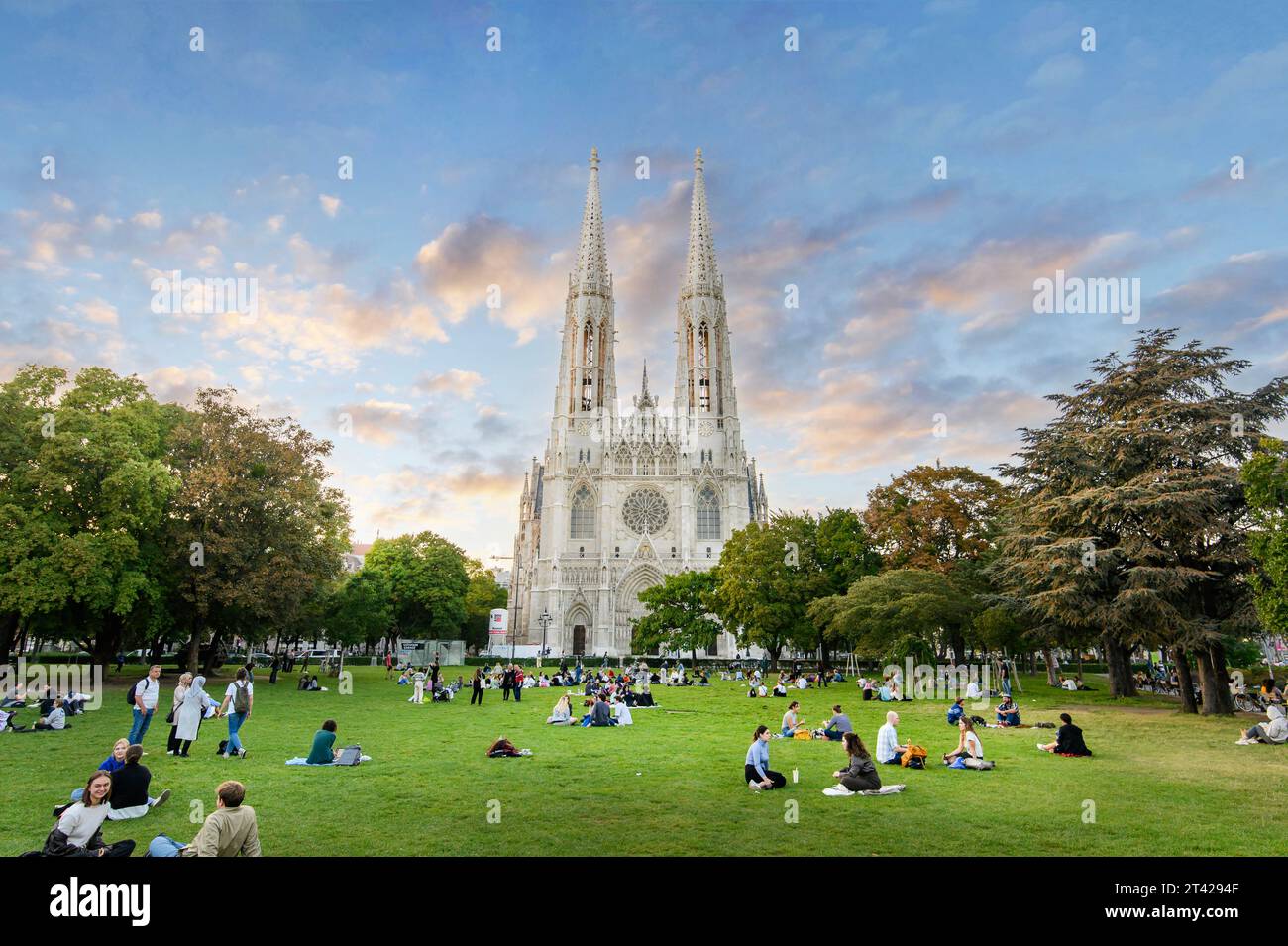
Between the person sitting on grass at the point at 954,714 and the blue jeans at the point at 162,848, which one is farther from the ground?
the blue jeans at the point at 162,848

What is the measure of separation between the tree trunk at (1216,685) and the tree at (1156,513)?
31 millimetres

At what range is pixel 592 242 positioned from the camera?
78062 millimetres

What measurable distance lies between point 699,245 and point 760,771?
74.2 metres

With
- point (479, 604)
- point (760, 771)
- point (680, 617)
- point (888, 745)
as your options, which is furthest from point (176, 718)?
point (479, 604)

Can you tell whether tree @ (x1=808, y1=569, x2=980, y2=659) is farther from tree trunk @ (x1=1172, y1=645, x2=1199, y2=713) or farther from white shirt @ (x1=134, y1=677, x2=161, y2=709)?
white shirt @ (x1=134, y1=677, x2=161, y2=709)

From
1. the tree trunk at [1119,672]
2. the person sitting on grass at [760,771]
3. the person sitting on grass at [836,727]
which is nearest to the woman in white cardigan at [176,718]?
the person sitting on grass at [760,771]

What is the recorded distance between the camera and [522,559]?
8675 centimetres

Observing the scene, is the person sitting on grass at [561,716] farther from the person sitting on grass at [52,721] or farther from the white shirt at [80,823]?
the white shirt at [80,823]

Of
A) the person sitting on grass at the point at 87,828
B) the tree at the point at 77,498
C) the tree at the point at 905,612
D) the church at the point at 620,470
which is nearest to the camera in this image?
the person sitting on grass at the point at 87,828

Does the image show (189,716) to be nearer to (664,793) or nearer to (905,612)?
(664,793)

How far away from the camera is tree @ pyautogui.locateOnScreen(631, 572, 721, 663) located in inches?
1869

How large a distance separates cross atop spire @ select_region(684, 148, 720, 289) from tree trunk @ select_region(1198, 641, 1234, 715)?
6259cm

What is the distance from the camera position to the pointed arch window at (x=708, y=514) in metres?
70.6
